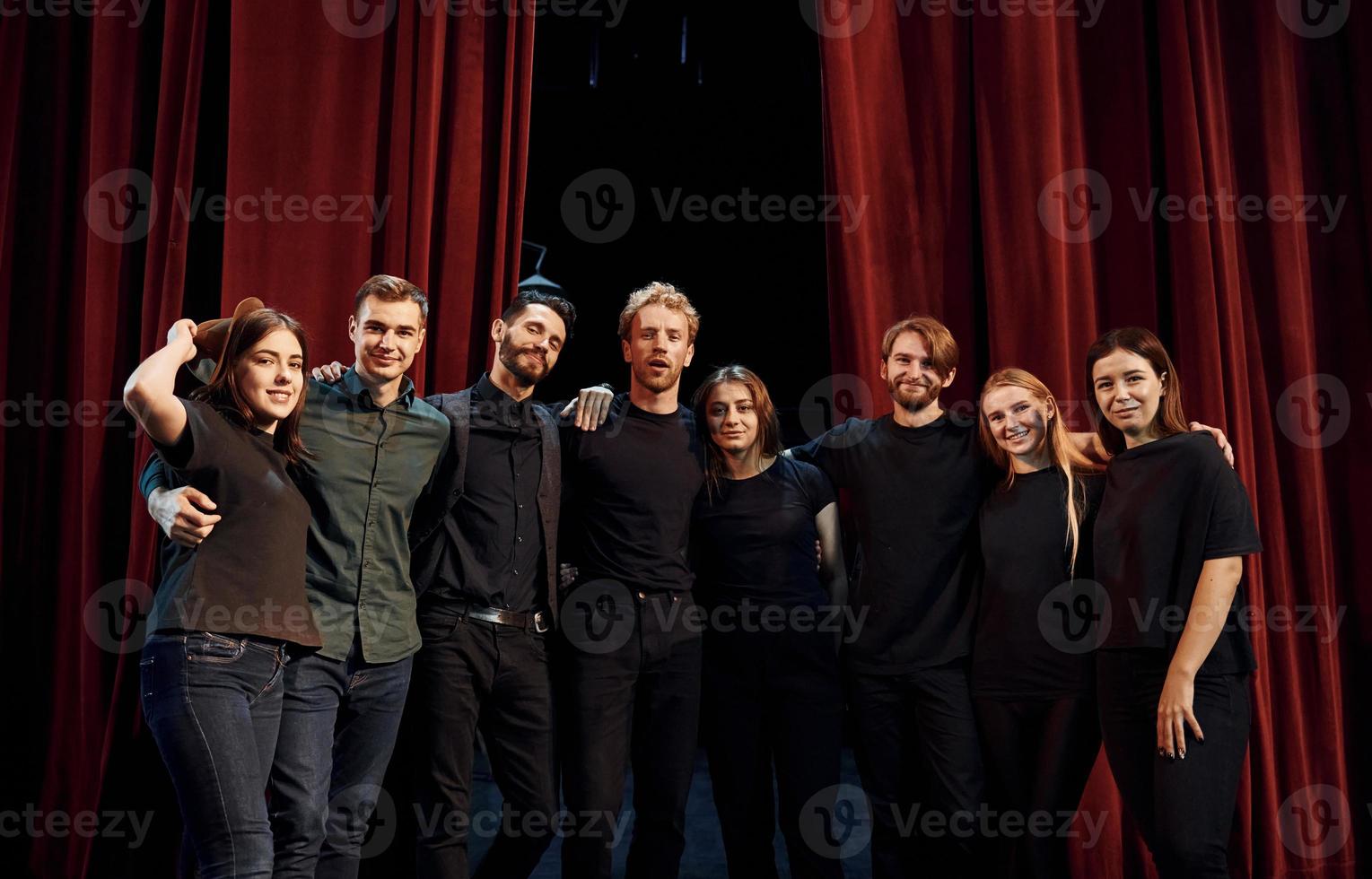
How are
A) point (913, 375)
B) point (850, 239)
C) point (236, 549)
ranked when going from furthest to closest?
point (850, 239)
point (913, 375)
point (236, 549)

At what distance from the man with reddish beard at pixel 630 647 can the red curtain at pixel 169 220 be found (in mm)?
700

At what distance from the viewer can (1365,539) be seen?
9.85 feet

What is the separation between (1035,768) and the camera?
2184 mm

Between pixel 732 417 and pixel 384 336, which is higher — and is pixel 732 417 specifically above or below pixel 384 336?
below

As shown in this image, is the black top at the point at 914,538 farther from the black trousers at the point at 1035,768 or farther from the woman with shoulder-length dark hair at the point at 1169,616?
the woman with shoulder-length dark hair at the point at 1169,616

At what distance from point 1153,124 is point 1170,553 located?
64.4 inches

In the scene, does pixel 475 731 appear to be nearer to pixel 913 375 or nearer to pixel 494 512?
pixel 494 512

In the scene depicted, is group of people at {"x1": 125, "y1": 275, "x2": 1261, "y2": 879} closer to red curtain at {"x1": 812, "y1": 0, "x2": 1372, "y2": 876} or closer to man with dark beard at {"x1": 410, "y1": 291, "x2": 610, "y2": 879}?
man with dark beard at {"x1": 410, "y1": 291, "x2": 610, "y2": 879}

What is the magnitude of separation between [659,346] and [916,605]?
89cm

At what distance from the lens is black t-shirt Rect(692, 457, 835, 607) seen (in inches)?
91.1

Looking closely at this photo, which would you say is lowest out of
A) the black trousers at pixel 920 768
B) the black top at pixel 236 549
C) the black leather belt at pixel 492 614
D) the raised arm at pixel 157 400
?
the black trousers at pixel 920 768

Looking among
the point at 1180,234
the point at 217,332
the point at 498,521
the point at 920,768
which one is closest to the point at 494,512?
the point at 498,521

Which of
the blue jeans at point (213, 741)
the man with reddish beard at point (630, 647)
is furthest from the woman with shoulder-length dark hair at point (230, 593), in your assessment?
the man with reddish beard at point (630, 647)

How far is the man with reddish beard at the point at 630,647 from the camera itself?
223 centimetres
